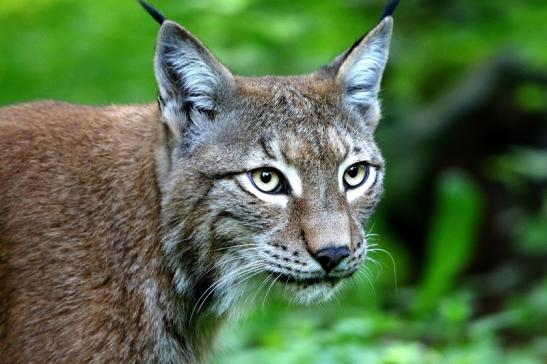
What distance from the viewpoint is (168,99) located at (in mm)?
5250

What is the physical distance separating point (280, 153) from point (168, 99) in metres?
0.61

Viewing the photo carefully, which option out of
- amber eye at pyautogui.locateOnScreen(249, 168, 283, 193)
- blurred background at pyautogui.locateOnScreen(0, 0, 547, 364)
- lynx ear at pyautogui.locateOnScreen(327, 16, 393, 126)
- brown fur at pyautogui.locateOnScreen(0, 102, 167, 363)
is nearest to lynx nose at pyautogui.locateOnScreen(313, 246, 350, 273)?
amber eye at pyautogui.locateOnScreen(249, 168, 283, 193)

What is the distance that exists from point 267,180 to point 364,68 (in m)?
0.96

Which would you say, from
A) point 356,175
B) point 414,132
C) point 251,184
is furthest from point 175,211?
point 414,132

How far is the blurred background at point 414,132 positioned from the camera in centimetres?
768

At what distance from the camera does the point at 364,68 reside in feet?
18.9

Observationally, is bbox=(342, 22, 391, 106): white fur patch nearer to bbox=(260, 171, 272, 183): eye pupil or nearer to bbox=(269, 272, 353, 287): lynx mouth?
bbox=(260, 171, 272, 183): eye pupil

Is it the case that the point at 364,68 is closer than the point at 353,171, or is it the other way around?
the point at 353,171

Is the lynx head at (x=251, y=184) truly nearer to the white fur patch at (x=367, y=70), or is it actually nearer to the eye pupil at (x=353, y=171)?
the eye pupil at (x=353, y=171)

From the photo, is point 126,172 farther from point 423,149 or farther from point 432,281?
point 423,149

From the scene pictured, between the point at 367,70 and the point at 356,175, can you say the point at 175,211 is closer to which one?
the point at 356,175

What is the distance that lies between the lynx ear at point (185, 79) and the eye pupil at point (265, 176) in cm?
43

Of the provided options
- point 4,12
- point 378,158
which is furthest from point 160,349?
point 4,12

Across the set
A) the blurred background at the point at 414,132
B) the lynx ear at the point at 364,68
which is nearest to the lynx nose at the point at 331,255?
the blurred background at the point at 414,132
